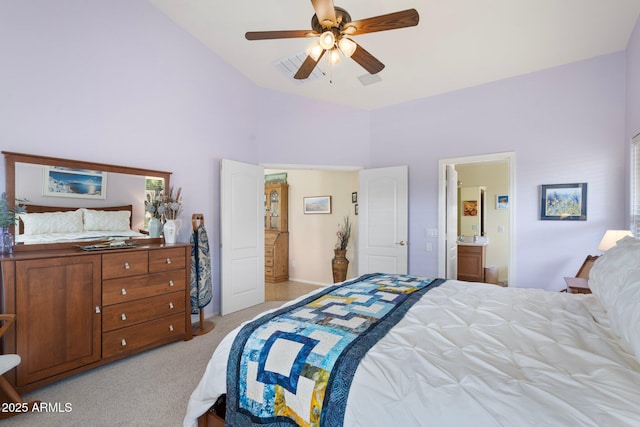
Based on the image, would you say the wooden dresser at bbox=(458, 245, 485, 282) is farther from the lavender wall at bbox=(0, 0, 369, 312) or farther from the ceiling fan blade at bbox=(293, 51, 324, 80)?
the ceiling fan blade at bbox=(293, 51, 324, 80)

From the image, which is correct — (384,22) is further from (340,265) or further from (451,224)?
(340,265)

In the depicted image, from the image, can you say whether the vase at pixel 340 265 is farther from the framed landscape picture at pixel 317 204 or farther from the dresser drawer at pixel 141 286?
the dresser drawer at pixel 141 286

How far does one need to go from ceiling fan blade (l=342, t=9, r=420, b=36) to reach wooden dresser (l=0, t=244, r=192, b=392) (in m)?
2.47

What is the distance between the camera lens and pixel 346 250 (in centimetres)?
530

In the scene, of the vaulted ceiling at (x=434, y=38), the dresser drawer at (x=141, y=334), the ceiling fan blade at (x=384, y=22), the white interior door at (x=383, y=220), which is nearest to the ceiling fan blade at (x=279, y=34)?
the ceiling fan blade at (x=384, y=22)

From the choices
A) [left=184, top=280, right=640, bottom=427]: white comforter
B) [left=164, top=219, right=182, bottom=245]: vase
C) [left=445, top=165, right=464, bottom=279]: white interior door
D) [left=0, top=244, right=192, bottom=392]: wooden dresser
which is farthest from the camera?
Result: [left=445, top=165, right=464, bottom=279]: white interior door

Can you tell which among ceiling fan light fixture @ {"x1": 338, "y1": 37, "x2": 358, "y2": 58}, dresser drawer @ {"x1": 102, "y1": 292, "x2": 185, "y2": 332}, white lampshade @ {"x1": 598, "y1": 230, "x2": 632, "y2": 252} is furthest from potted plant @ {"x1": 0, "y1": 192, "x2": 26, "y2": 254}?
white lampshade @ {"x1": 598, "y1": 230, "x2": 632, "y2": 252}

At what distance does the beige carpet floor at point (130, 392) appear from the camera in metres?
1.87

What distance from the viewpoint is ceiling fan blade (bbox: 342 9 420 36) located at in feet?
6.07

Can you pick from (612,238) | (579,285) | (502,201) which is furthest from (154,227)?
(502,201)

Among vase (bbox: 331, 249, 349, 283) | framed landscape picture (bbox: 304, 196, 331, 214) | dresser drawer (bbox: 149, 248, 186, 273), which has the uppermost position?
framed landscape picture (bbox: 304, 196, 331, 214)

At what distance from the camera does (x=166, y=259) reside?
112 inches

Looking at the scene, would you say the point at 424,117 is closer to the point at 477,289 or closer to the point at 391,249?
the point at 391,249

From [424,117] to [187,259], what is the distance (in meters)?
3.60
